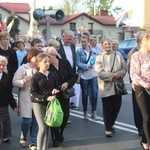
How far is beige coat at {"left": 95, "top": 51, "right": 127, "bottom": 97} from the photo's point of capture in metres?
7.45

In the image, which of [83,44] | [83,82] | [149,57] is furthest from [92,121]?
[149,57]

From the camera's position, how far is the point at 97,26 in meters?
69.7

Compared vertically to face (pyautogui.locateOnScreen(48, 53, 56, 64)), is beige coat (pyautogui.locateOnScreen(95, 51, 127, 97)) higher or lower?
lower

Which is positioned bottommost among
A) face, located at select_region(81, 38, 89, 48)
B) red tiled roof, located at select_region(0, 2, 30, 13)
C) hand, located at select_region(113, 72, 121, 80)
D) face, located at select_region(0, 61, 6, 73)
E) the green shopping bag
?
the green shopping bag

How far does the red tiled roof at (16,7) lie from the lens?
76.3 meters

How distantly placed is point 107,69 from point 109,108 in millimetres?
721

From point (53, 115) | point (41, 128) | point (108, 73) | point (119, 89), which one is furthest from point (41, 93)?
point (119, 89)

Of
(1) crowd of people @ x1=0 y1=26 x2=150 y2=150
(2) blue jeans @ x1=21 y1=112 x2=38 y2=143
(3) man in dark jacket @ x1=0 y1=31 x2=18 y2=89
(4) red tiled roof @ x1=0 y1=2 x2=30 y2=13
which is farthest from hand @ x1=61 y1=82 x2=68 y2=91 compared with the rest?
(4) red tiled roof @ x1=0 y1=2 x2=30 y2=13

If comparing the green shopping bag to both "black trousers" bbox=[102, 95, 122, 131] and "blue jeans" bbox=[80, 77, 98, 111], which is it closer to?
"black trousers" bbox=[102, 95, 122, 131]

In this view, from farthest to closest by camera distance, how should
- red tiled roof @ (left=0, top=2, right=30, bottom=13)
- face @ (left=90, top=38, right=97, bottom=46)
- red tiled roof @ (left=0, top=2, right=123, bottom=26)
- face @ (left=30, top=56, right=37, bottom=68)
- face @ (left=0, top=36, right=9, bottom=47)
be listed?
red tiled roof @ (left=0, top=2, right=30, bottom=13) < red tiled roof @ (left=0, top=2, right=123, bottom=26) < face @ (left=90, top=38, right=97, bottom=46) < face @ (left=0, top=36, right=9, bottom=47) < face @ (left=30, top=56, right=37, bottom=68)

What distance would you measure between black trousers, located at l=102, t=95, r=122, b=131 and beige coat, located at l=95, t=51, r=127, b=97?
164 mm

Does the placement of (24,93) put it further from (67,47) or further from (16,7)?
(16,7)

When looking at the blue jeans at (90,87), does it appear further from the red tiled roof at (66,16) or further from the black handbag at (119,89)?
the red tiled roof at (66,16)

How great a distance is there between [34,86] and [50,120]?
555 millimetres
